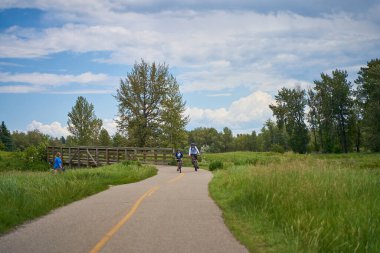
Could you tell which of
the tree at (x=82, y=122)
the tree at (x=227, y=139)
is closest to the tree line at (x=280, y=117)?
the tree at (x=82, y=122)

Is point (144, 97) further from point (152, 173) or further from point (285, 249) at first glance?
point (285, 249)

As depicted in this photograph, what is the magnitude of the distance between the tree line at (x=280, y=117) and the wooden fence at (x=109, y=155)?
22.4ft

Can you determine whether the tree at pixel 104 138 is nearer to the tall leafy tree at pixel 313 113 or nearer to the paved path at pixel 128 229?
the tall leafy tree at pixel 313 113

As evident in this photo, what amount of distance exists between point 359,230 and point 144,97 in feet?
151

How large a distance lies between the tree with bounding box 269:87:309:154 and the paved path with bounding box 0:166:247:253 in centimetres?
7764

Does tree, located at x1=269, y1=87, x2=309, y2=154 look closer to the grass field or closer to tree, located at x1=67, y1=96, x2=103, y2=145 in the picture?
tree, located at x1=67, y1=96, x2=103, y2=145

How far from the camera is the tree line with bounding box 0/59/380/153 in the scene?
50781 mm

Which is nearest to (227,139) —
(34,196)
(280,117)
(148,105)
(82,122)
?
(280,117)

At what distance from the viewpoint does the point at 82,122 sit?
81.9 metres

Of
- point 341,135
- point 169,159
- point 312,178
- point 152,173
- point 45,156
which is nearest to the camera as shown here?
point 312,178

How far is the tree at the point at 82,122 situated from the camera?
80.6 meters

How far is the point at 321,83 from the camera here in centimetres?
8931

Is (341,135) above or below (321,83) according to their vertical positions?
below

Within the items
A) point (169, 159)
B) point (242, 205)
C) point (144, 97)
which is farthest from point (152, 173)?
point (144, 97)
